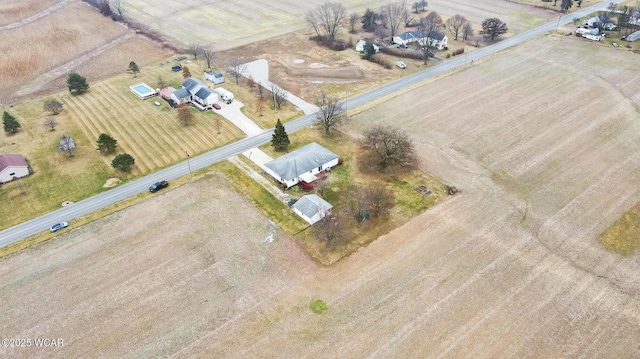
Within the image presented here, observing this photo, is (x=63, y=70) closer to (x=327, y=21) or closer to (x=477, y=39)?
(x=327, y=21)

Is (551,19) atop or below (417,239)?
atop

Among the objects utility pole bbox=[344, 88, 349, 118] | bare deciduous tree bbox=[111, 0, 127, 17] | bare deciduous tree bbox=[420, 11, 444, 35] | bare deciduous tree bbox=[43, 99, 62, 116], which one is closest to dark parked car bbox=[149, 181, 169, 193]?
utility pole bbox=[344, 88, 349, 118]

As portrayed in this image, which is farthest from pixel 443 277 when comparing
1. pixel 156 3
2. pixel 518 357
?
pixel 156 3

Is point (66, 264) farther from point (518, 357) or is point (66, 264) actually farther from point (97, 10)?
point (97, 10)

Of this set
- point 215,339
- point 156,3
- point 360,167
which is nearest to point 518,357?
point 215,339

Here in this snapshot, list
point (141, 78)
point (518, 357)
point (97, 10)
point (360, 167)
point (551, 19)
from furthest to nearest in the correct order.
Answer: point (97, 10) → point (551, 19) → point (141, 78) → point (360, 167) → point (518, 357)

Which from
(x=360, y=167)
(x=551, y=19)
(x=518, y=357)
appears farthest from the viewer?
(x=551, y=19)

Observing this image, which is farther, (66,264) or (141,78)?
A: (141,78)

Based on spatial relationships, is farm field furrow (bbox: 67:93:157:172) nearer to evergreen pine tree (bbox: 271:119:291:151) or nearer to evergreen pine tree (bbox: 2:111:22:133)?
evergreen pine tree (bbox: 2:111:22:133)
